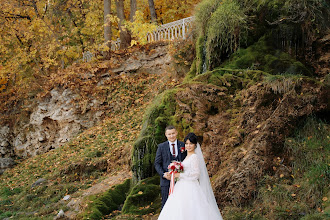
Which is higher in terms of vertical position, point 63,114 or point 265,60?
point 265,60

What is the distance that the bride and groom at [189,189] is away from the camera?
4.55 meters

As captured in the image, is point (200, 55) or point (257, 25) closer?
point (257, 25)

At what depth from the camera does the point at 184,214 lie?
450 cm

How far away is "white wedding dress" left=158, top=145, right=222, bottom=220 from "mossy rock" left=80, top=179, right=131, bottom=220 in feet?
11.1

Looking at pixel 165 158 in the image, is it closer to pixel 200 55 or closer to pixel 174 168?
pixel 174 168

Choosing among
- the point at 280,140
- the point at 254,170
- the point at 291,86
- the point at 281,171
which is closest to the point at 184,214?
the point at 254,170

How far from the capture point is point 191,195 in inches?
183

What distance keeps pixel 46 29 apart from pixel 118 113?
26.3ft

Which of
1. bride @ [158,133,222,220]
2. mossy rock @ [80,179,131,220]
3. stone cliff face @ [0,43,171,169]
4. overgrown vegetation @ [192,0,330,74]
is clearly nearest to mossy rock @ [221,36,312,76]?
overgrown vegetation @ [192,0,330,74]

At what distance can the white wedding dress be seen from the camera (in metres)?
4.53

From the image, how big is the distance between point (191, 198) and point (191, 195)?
4cm

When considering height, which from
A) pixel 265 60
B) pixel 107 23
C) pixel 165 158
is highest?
pixel 107 23

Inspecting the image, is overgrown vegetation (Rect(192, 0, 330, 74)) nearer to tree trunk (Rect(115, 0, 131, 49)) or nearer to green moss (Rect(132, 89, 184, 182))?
green moss (Rect(132, 89, 184, 182))

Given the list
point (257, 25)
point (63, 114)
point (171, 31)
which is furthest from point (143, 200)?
point (63, 114)
